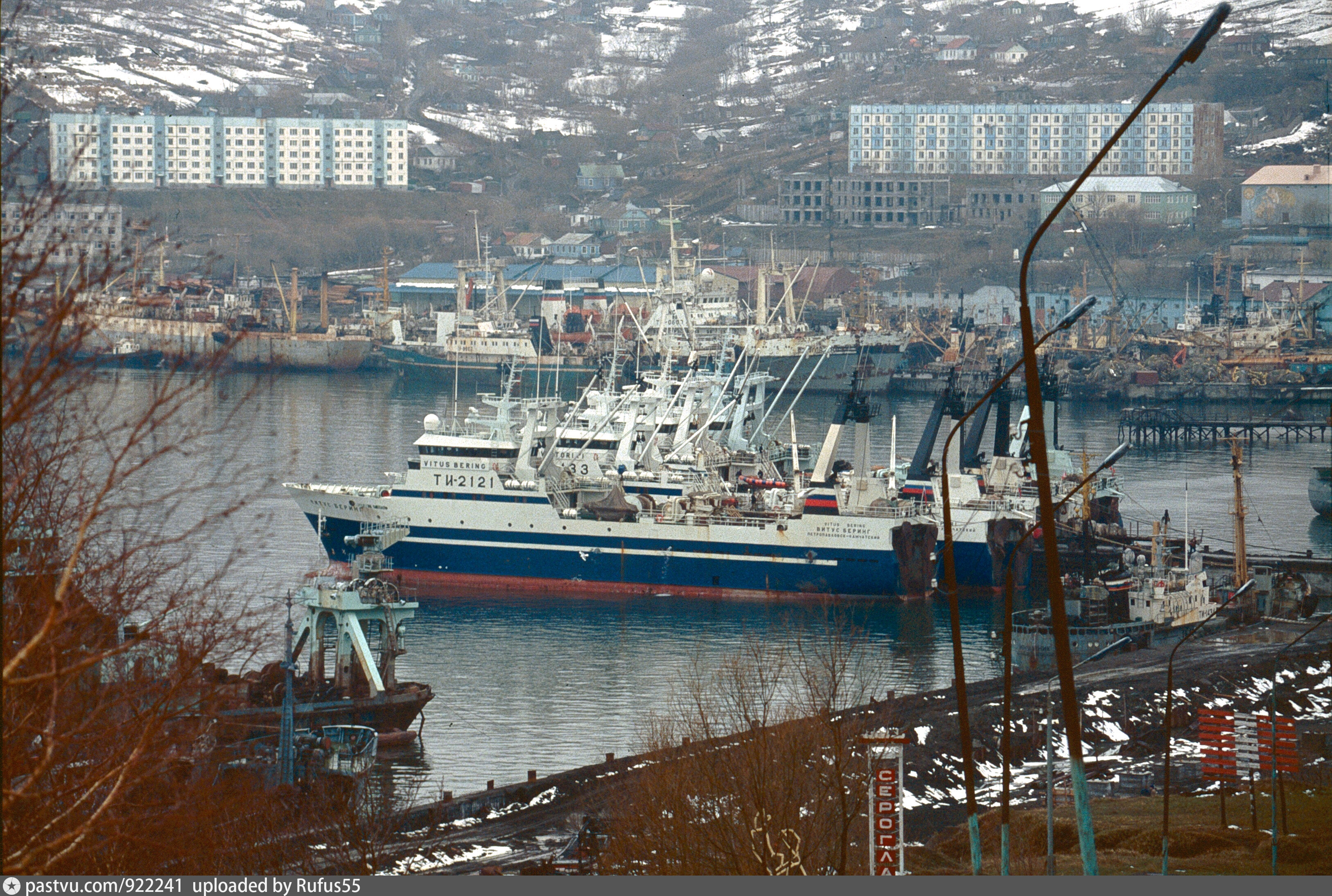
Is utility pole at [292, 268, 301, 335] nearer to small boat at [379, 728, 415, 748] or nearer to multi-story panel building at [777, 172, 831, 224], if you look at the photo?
multi-story panel building at [777, 172, 831, 224]

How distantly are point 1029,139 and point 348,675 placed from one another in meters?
80.6

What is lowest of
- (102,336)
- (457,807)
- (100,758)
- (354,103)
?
(457,807)

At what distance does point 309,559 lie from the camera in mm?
28812

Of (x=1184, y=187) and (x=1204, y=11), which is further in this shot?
(x=1204, y=11)

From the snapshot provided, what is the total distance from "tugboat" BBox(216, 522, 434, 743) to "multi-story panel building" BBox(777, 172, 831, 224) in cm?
7410

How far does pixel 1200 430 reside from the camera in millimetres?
48281

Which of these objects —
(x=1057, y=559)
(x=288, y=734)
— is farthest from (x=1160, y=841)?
(x=288, y=734)

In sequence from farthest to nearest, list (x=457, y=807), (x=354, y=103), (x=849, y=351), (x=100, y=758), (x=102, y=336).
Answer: (x=354, y=103)
(x=849, y=351)
(x=457, y=807)
(x=100, y=758)
(x=102, y=336)

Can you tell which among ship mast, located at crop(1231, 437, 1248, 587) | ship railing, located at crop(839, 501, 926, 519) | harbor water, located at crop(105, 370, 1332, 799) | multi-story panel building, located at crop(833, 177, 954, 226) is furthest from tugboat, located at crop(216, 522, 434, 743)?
multi-story panel building, located at crop(833, 177, 954, 226)

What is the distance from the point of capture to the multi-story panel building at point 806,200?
90.9 m

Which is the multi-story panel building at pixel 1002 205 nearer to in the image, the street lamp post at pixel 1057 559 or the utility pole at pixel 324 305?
the utility pole at pixel 324 305

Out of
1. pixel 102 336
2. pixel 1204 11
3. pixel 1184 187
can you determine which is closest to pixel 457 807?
pixel 102 336

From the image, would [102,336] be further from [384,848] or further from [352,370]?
A: [352,370]

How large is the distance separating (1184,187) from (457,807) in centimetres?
7719
